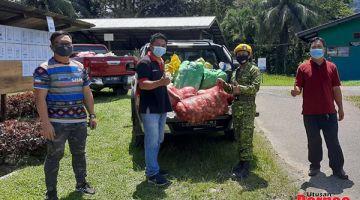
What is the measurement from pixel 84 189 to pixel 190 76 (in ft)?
7.82

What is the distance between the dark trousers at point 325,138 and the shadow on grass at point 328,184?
161 mm

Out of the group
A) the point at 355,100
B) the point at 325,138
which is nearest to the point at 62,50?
the point at 325,138

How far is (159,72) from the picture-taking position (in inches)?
197

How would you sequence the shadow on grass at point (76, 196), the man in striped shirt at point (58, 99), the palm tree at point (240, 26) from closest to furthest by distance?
the man in striped shirt at point (58, 99)
the shadow on grass at point (76, 196)
the palm tree at point (240, 26)

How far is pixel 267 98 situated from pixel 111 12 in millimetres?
35430

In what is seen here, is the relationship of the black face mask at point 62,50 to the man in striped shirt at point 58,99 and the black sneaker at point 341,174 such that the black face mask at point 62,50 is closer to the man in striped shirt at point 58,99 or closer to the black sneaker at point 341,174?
the man in striped shirt at point 58,99

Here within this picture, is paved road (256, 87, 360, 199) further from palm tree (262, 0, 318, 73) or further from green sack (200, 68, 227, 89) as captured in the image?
palm tree (262, 0, 318, 73)

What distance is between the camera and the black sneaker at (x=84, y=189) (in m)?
4.77

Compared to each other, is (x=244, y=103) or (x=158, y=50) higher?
(x=158, y=50)

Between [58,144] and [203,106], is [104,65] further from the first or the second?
[58,144]

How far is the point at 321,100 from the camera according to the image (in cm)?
509

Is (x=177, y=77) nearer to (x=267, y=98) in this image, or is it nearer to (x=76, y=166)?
(x=76, y=166)

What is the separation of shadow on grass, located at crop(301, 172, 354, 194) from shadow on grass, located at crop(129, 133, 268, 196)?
0.52 metres

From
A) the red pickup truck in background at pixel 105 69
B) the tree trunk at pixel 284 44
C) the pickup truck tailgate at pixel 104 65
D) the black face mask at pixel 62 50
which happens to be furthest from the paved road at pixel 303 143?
the tree trunk at pixel 284 44
